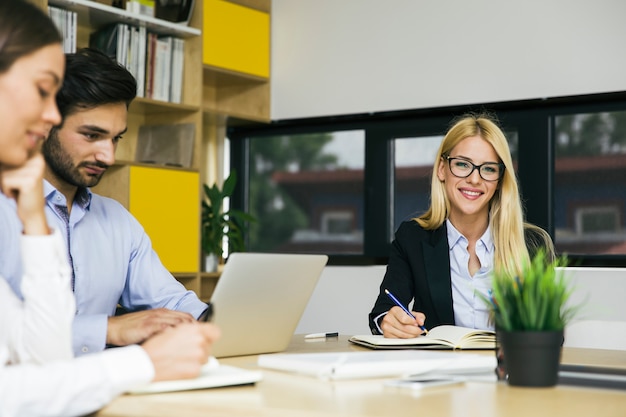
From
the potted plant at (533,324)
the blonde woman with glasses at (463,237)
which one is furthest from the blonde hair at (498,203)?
the potted plant at (533,324)

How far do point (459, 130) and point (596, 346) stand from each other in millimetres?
877

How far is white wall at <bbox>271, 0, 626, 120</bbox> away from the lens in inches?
166

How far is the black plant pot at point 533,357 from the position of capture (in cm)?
148

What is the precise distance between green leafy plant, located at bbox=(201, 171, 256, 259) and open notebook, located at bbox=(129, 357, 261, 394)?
3357mm

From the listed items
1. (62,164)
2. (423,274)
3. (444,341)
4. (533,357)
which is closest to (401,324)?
(444,341)

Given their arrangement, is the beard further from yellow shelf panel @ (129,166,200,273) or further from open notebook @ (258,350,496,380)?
yellow shelf panel @ (129,166,200,273)

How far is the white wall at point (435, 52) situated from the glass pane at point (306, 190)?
1.08 feet

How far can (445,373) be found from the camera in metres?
1.64

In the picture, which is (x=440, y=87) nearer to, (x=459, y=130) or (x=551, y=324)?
(x=459, y=130)

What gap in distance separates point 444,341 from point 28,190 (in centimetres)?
112

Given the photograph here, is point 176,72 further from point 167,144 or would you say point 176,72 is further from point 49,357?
point 49,357

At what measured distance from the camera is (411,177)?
4898 mm

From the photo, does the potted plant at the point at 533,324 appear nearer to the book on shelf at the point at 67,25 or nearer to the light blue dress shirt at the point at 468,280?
the light blue dress shirt at the point at 468,280

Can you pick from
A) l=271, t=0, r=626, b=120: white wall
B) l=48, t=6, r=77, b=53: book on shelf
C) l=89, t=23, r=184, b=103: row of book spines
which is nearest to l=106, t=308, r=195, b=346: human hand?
l=48, t=6, r=77, b=53: book on shelf
